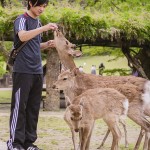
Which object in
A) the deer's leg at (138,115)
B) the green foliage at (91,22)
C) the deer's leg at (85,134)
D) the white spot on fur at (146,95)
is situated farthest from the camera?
the green foliage at (91,22)

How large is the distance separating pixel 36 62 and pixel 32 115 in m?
0.76

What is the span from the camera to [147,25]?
17.2 meters

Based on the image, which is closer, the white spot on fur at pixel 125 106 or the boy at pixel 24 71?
the boy at pixel 24 71

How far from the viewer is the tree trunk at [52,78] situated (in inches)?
664

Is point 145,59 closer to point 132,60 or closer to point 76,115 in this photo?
point 132,60

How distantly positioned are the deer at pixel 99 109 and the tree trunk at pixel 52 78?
869 centimetres

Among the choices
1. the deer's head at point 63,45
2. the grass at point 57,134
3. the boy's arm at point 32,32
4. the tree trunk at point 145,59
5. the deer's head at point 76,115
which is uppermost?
the boy's arm at point 32,32

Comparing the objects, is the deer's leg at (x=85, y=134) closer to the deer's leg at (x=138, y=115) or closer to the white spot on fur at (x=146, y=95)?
the deer's leg at (x=138, y=115)

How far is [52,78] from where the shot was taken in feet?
55.4

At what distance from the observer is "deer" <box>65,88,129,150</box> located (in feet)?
25.3

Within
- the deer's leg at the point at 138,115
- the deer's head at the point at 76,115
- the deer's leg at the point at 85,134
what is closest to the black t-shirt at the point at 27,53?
the deer's head at the point at 76,115

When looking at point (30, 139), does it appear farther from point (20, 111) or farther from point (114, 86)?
point (114, 86)

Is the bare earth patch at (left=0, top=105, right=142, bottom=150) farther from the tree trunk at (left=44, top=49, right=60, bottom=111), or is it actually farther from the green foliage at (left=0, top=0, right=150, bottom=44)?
the green foliage at (left=0, top=0, right=150, bottom=44)

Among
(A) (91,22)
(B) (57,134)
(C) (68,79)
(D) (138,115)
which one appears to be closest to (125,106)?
(D) (138,115)
